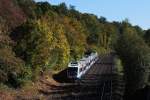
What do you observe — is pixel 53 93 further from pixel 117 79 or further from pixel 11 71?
pixel 117 79

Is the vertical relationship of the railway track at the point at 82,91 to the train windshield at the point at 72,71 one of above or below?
below

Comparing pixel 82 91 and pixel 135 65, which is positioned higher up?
pixel 135 65

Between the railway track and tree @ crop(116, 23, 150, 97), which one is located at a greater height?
tree @ crop(116, 23, 150, 97)

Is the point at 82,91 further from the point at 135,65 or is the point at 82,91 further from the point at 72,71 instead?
the point at 72,71

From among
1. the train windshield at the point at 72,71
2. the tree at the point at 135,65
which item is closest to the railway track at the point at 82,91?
the train windshield at the point at 72,71

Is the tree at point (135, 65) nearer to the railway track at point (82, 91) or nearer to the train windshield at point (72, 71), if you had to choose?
the railway track at point (82, 91)

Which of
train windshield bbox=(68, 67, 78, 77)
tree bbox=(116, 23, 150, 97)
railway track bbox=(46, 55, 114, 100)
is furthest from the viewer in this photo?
train windshield bbox=(68, 67, 78, 77)

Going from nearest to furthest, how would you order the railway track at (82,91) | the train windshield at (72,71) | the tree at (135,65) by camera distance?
the railway track at (82,91), the tree at (135,65), the train windshield at (72,71)

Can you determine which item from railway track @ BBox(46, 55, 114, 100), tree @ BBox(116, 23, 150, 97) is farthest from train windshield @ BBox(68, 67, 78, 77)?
tree @ BBox(116, 23, 150, 97)

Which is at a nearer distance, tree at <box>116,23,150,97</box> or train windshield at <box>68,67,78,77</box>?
tree at <box>116,23,150,97</box>

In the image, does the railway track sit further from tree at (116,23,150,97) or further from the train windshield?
tree at (116,23,150,97)

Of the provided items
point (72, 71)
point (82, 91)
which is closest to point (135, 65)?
point (82, 91)

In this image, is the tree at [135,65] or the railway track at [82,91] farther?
the tree at [135,65]

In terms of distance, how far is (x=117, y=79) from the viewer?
59.4 meters
